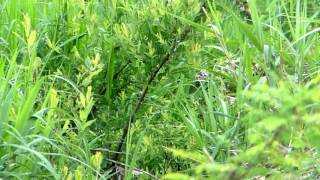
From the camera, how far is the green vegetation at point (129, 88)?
2217 millimetres

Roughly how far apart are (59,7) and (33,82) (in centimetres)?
83

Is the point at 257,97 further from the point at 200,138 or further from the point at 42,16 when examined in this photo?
the point at 42,16

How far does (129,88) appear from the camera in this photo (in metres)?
2.74

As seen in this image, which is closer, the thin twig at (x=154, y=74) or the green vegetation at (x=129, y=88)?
the green vegetation at (x=129, y=88)

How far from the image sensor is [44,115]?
2404 millimetres

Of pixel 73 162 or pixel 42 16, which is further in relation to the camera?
pixel 42 16

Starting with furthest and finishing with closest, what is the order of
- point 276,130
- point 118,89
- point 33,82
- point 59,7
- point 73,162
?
point 59,7 < point 118,89 < point 33,82 < point 73,162 < point 276,130

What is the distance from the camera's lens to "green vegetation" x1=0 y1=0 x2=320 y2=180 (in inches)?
87.3

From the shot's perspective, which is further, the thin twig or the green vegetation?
the thin twig

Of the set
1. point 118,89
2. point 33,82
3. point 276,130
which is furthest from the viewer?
point 118,89

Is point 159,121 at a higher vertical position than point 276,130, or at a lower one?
lower

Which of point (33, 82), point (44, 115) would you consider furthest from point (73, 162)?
point (33, 82)

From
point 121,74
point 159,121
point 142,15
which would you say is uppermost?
point 142,15

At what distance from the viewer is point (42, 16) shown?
134 inches
